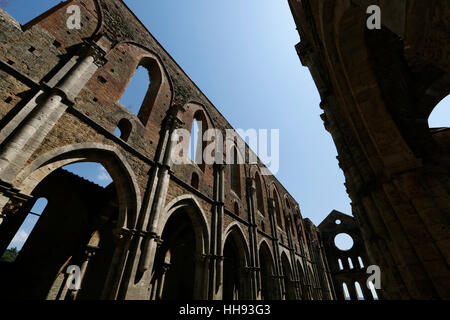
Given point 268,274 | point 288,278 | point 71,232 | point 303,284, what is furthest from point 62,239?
point 303,284

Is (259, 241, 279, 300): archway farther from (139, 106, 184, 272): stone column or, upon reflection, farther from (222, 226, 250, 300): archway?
(139, 106, 184, 272): stone column

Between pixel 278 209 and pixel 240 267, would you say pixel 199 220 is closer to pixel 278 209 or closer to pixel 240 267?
pixel 240 267

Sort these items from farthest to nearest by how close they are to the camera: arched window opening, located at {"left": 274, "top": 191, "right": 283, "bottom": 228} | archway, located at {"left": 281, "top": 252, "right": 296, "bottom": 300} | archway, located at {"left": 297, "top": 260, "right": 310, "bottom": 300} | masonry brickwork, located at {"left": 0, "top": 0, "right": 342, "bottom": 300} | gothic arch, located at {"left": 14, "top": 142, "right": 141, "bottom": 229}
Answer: arched window opening, located at {"left": 274, "top": 191, "right": 283, "bottom": 228} → archway, located at {"left": 297, "top": 260, "right": 310, "bottom": 300} → archway, located at {"left": 281, "top": 252, "right": 296, "bottom": 300} → masonry brickwork, located at {"left": 0, "top": 0, "right": 342, "bottom": 300} → gothic arch, located at {"left": 14, "top": 142, "right": 141, "bottom": 229}

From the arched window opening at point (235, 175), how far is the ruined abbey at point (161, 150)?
80.4 inches

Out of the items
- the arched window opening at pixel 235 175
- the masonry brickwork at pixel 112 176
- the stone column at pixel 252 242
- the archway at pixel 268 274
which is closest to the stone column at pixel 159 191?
the masonry brickwork at pixel 112 176

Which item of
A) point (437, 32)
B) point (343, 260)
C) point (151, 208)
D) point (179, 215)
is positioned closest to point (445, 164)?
point (437, 32)

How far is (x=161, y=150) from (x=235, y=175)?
274 inches

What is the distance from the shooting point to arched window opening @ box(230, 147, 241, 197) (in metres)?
12.9

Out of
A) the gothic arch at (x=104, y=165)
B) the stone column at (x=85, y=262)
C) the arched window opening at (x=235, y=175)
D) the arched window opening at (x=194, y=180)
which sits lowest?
the stone column at (x=85, y=262)

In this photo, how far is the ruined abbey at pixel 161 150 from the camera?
11.7ft

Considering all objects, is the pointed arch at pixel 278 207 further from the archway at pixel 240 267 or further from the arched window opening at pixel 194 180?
the arched window opening at pixel 194 180

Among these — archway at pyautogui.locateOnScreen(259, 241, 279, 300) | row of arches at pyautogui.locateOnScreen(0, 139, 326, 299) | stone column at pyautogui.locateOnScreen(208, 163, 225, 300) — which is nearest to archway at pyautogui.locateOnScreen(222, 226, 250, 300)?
row of arches at pyautogui.locateOnScreen(0, 139, 326, 299)

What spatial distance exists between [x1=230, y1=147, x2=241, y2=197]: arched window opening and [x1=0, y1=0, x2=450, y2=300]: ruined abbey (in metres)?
2.04

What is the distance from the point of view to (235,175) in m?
13.5
